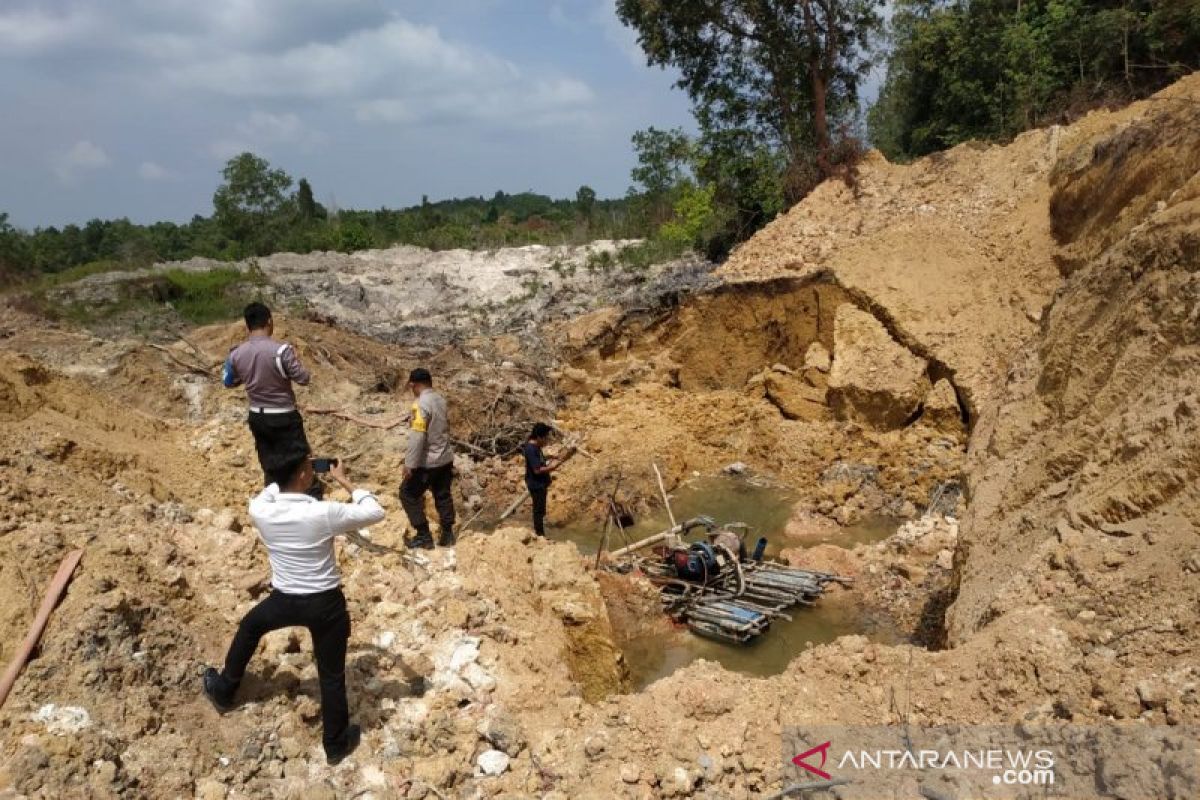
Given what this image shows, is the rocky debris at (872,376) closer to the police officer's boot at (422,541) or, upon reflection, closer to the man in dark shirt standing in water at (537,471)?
the man in dark shirt standing in water at (537,471)

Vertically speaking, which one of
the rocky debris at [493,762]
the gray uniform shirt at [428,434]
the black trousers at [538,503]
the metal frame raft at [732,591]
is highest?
the gray uniform shirt at [428,434]

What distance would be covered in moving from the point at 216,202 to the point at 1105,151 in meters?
28.8

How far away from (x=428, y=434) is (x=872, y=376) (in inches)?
284

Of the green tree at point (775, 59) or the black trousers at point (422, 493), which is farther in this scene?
the green tree at point (775, 59)

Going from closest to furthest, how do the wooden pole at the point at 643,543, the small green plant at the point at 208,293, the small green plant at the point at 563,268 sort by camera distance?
1. the wooden pole at the point at 643,543
2. the small green plant at the point at 208,293
3. the small green plant at the point at 563,268

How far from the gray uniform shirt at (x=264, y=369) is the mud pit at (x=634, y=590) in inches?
37.7

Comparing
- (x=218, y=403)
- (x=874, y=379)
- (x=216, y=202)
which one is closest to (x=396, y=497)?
(x=218, y=403)

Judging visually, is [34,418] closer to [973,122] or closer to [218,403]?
[218,403]

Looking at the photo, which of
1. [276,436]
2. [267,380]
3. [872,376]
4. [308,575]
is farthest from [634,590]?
[872,376]

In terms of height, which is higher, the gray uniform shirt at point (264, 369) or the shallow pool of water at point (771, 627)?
the gray uniform shirt at point (264, 369)

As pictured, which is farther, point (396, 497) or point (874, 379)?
point (874, 379)

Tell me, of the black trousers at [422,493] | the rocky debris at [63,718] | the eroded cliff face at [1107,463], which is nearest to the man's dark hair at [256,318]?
the black trousers at [422,493]

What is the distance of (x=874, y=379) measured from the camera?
10.6m

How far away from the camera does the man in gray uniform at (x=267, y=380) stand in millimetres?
5203
